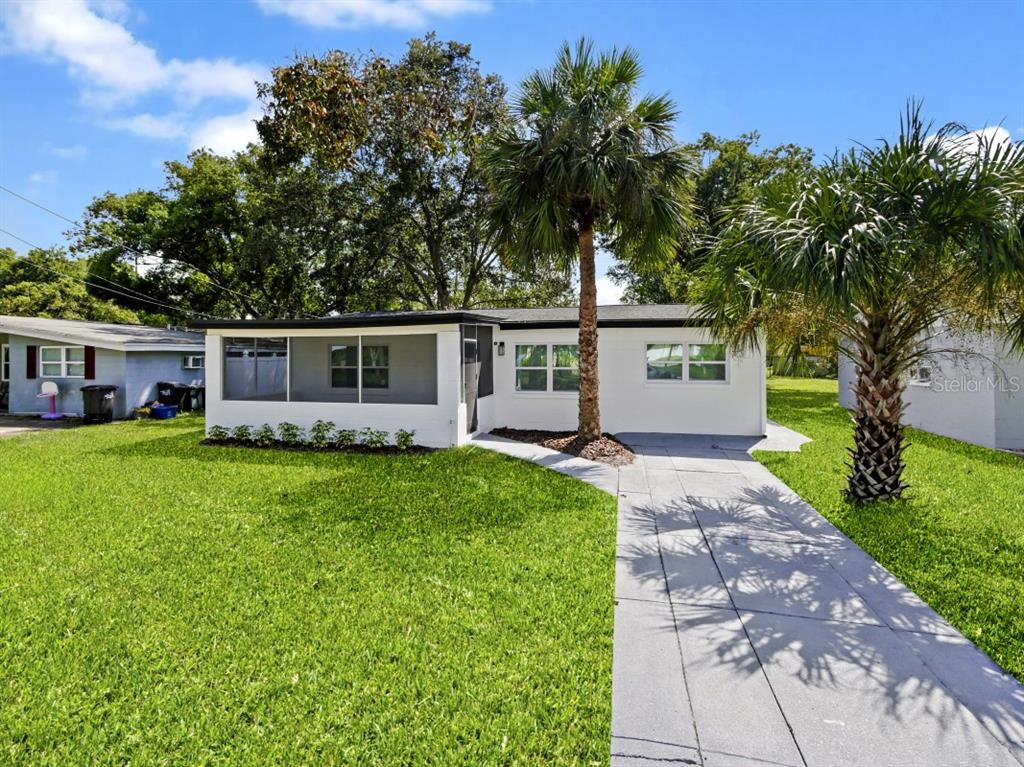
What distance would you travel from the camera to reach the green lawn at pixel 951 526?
11.9 feet

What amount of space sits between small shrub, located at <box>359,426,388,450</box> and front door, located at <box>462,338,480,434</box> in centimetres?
179

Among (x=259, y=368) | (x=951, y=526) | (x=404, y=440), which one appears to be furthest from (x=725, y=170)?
(x=259, y=368)

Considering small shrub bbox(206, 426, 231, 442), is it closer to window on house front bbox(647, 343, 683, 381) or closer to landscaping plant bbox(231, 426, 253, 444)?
landscaping plant bbox(231, 426, 253, 444)

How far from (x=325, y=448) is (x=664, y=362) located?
794cm

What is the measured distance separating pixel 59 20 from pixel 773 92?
56.0 ft

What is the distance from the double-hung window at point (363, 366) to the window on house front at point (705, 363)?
26.9ft

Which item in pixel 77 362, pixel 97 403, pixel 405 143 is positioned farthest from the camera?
pixel 405 143

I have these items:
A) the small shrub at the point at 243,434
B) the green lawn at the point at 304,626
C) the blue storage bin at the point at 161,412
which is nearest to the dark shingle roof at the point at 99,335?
the blue storage bin at the point at 161,412

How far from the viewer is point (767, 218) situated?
564 centimetres

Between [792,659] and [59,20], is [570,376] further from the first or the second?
[59,20]

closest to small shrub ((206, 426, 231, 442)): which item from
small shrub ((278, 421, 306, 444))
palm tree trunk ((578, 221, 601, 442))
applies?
small shrub ((278, 421, 306, 444))

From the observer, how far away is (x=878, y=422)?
6172 mm

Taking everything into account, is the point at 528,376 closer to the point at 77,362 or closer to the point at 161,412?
the point at 161,412

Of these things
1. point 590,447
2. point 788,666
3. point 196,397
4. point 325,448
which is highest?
point 196,397
